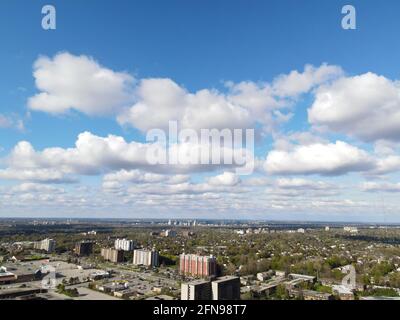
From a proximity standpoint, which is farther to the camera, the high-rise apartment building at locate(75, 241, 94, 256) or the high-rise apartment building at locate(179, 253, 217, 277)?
the high-rise apartment building at locate(75, 241, 94, 256)

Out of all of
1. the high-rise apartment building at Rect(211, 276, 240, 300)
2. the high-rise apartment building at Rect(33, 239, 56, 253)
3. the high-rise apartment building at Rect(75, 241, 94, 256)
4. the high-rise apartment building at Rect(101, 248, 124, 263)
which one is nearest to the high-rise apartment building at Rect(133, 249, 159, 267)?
the high-rise apartment building at Rect(101, 248, 124, 263)

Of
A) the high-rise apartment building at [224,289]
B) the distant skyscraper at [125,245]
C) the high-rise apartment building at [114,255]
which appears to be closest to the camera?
the high-rise apartment building at [224,289]

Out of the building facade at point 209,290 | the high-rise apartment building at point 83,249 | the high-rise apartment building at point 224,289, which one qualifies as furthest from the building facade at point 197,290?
the high-rise apartment building at point 83,249

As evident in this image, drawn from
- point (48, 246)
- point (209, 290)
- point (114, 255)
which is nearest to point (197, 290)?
point (209, 290)

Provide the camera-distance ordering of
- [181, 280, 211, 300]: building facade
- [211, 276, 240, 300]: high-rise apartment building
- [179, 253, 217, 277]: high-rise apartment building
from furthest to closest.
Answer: [179, 253, 217, 277]: high-rise apartment building → [211, 276, 240, 300]: high-rise apartment building → [181, 280, 211, 300]: building facade

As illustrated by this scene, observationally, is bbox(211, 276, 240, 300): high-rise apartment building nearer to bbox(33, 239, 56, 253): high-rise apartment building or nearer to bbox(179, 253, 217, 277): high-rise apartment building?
bbox(179, 253, 217, 277): high-rise apartment building

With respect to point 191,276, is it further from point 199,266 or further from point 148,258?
point 148,258

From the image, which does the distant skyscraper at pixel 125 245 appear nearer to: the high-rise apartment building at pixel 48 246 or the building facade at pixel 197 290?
the high-rise apartment building at pixel 48 246
